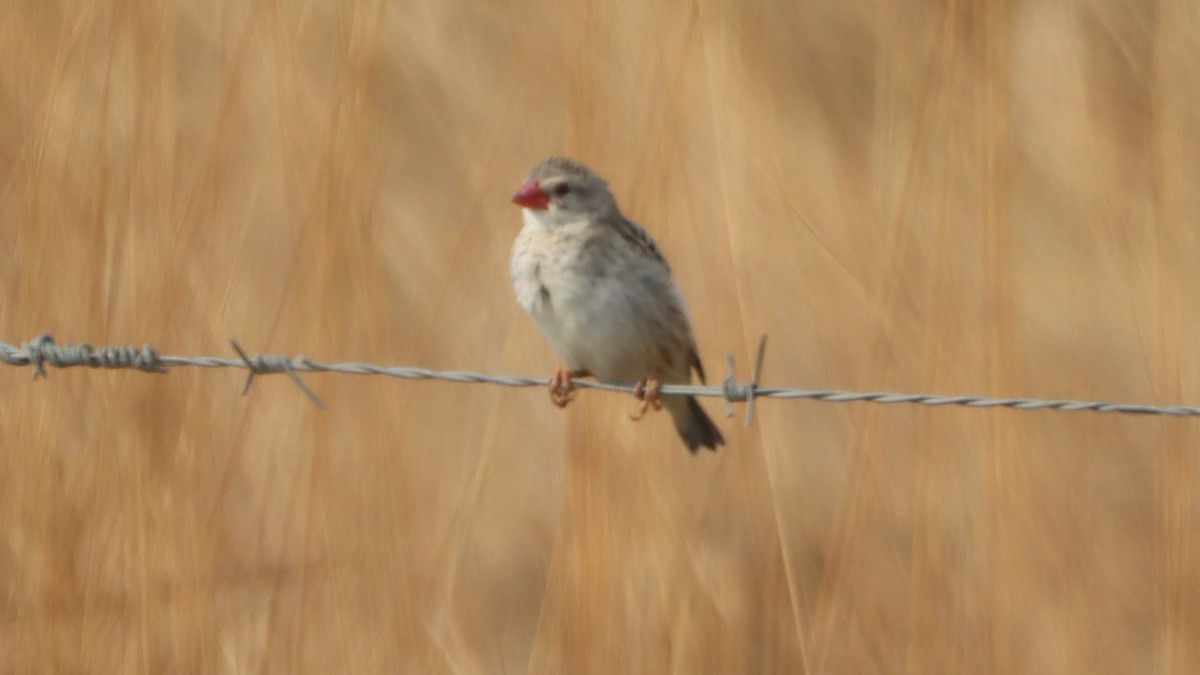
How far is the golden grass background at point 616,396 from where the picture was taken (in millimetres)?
3707

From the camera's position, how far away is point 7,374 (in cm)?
409

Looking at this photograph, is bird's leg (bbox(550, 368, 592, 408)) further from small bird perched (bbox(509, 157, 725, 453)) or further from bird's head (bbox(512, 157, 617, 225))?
bird's head (bbox(512, 157, 617, 225))

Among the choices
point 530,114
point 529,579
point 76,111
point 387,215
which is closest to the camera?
point 76,111

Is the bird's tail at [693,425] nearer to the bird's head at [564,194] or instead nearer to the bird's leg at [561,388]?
the bird's leg at [561,388]

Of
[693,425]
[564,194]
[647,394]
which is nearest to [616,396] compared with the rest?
[693,425]

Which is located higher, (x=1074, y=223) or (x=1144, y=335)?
(x=1074, y=223)

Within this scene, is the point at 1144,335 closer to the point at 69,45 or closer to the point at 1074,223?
the point at 1074,223

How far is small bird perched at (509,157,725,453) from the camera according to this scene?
3945mm

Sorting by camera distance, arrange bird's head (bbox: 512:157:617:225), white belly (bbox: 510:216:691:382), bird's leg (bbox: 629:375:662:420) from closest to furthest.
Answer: bird's leg (bbox: 629:375:662:420), white belly (bbox: 510:216:691:382), bird's head (bbox: 512:157:617:225)

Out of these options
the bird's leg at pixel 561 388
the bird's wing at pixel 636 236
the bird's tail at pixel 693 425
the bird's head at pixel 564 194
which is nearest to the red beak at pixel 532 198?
the bird's head at pixel 564 194

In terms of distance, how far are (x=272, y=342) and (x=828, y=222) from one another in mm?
1422

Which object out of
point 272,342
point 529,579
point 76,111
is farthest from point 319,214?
point 529,579

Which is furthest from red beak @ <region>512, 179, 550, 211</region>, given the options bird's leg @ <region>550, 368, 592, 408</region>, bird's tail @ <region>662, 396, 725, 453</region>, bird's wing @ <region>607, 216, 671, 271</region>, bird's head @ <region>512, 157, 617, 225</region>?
bird's tail @ <region>662, 396, 725, 453</region>

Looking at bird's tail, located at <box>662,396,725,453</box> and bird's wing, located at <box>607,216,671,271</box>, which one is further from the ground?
bird's wing, located at <box>607,216,671,271</box>
